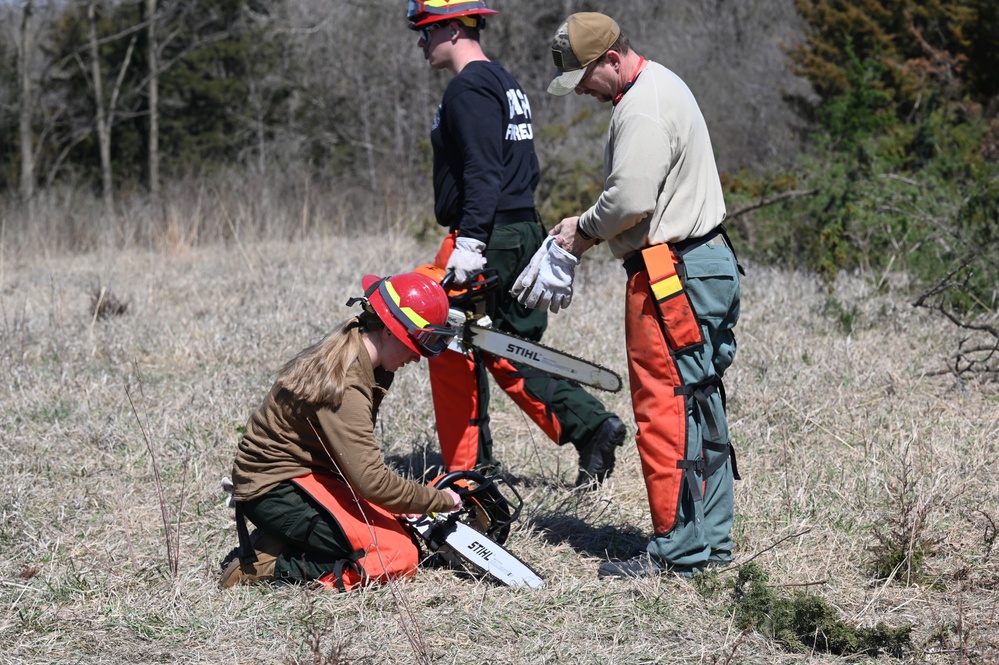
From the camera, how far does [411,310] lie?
11.7 ft

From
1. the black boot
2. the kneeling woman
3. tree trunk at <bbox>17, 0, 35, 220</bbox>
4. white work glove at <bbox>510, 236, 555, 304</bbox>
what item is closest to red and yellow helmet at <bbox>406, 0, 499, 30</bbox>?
white work glove at <bbox>510, 236, 555, 304</bbox>

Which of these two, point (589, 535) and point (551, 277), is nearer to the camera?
point (551, 277)

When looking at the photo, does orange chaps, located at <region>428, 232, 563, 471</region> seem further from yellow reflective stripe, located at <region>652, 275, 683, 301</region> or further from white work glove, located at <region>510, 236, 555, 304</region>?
yellow reflective stripe, located at <region>652, 275, 683, 301</region>

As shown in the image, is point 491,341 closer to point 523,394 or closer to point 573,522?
point 523,394

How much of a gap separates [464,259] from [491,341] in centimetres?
39

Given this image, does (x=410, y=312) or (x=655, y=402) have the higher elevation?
(x=410, y=312)

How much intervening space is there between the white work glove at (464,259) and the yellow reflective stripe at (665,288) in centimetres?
115

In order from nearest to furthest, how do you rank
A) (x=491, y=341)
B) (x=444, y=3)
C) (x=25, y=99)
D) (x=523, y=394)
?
1. (x=491, y=341)
2. (x=444, y=3)
3. (x=523, y=394)
4. (x=25, y=99)

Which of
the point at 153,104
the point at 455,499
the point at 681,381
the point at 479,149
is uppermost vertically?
the point at 479,149

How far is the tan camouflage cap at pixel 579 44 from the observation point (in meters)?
3.47

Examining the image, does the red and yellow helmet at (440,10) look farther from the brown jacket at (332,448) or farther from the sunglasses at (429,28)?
the brown jacket at (332,448)

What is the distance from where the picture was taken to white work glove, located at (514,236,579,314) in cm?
379

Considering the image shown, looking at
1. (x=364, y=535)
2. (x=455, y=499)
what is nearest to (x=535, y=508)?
(x=455, y=499)

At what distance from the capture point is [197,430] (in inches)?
217
